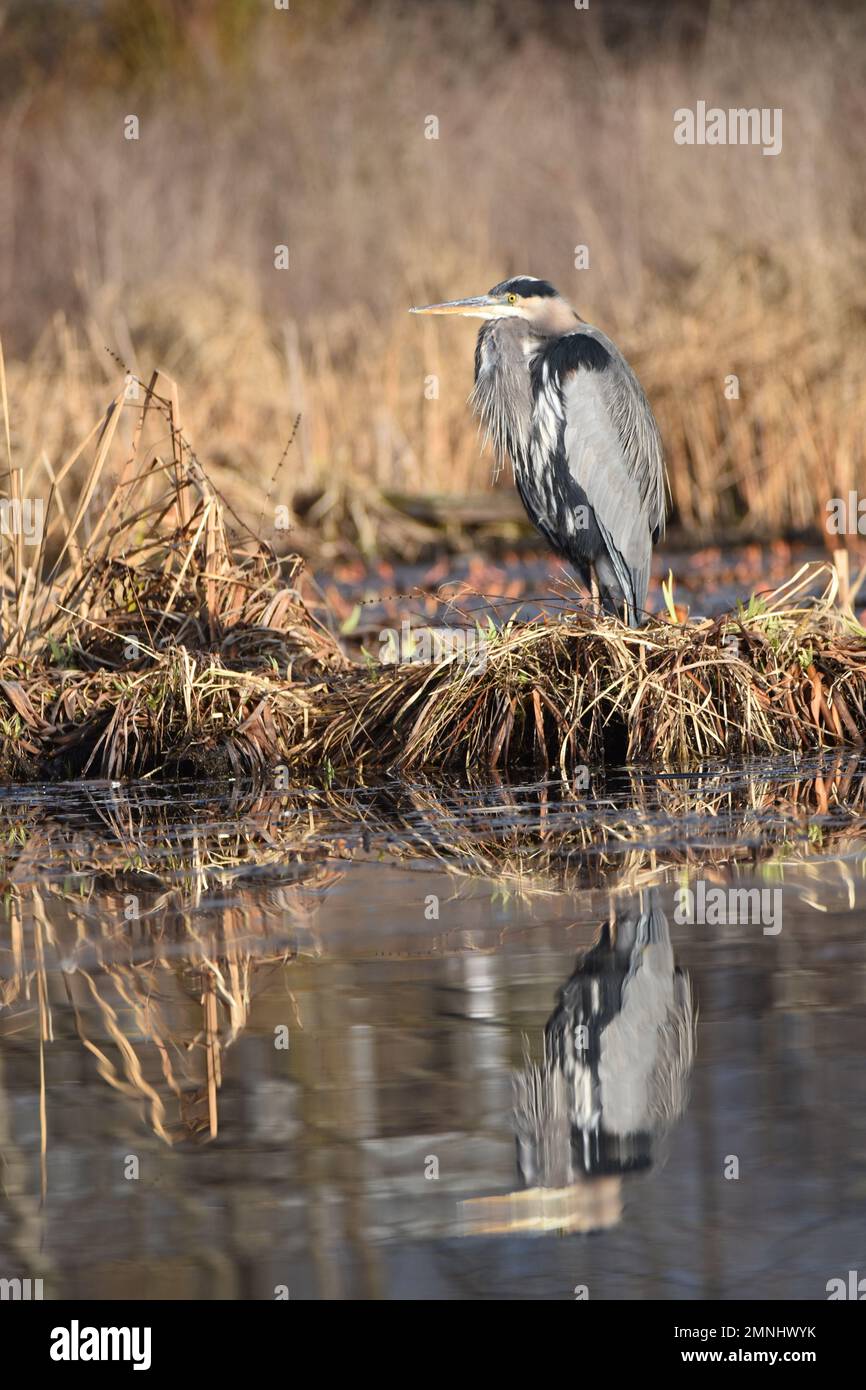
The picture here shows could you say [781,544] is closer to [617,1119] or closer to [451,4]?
[617,1119]

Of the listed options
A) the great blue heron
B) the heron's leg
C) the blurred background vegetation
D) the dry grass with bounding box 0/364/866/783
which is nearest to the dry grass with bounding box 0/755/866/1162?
the dry grass with bounding box 0/364/866/783

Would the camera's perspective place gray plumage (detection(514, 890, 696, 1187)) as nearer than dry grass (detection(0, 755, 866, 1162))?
Yes

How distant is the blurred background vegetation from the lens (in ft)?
50.9

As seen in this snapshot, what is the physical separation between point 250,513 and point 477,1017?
10.8 metres

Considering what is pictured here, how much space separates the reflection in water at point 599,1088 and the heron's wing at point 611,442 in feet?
12.8

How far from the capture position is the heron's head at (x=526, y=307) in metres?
8.54

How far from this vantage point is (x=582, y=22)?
31797 millimetres

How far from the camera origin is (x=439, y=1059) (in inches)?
165

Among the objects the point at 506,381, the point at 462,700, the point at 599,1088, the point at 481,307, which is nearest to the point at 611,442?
the point at 506,381

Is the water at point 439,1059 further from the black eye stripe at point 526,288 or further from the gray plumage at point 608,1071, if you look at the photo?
the black eye stripe at point 526,288

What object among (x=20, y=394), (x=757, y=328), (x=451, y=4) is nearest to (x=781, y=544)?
(x=757, y=328)

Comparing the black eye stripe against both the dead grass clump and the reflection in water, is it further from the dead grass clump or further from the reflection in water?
the reflection in water
